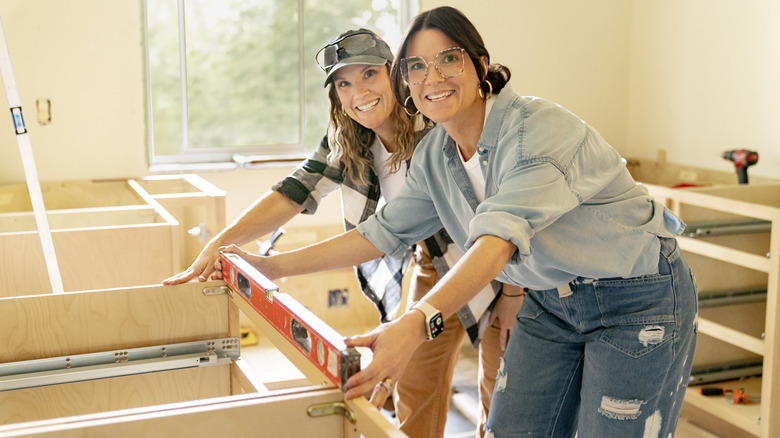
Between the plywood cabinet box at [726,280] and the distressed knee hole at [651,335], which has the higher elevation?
the distressed knee hole at [651,335]

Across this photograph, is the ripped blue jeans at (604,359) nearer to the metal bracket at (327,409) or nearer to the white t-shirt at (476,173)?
the white t-shirt at (476,173)

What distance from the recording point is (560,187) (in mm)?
1172

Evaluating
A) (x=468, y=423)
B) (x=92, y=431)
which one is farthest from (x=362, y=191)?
(x=468, y=423)

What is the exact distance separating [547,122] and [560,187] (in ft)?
0.42

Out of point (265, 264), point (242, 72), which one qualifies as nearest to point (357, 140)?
point (265, 264)

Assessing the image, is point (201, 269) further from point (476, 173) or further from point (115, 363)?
point (476, 173)

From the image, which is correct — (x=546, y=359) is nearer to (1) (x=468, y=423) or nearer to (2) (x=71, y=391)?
(2) (x=71, y=391)

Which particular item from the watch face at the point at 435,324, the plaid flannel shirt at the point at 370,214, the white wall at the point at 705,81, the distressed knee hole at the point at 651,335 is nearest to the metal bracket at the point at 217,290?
the plaid flannel shirt at the point at 370,214

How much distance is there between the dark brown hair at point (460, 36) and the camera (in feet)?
4.39

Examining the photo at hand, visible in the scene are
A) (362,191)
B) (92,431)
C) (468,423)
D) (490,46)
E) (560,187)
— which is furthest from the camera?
(490,46)

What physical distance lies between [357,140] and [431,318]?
92 cm

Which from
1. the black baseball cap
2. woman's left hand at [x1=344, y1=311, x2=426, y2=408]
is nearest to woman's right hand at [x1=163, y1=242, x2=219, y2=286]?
the black baseball cap

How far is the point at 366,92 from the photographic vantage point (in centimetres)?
182

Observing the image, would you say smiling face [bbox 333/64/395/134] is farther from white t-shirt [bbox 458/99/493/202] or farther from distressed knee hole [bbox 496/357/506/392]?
distressed knee hole [bbox 496/357/506/392]
